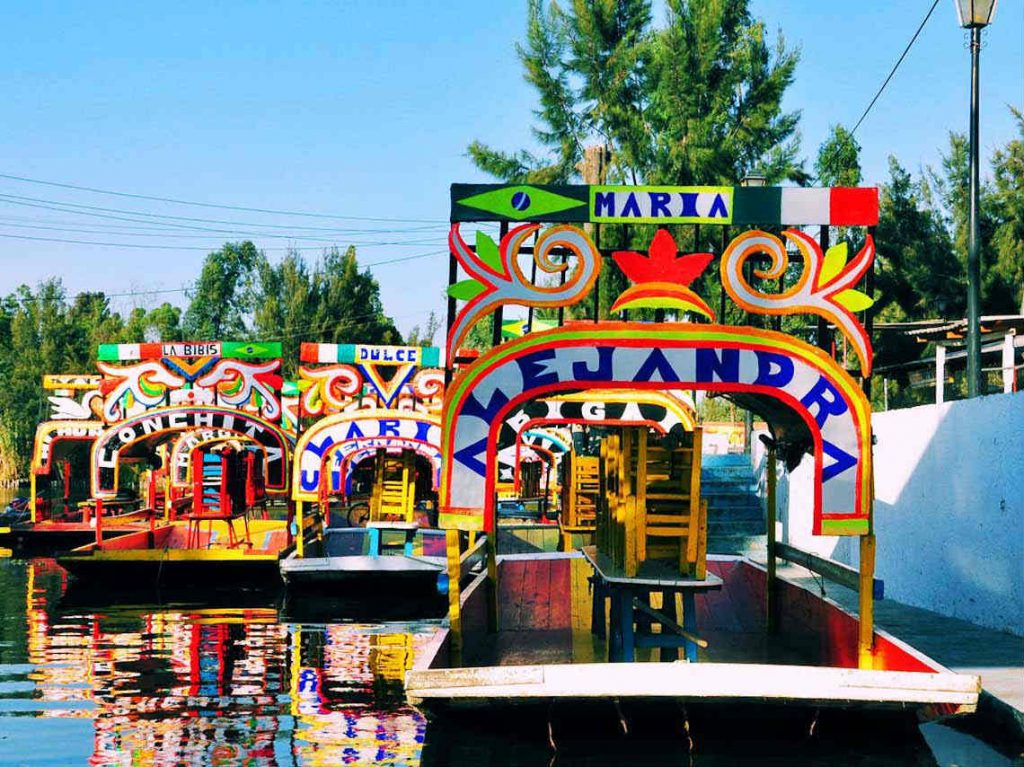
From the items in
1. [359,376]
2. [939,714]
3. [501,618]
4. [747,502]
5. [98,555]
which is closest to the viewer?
[939,714]

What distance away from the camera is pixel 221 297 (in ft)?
273

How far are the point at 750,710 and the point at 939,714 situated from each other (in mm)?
1125

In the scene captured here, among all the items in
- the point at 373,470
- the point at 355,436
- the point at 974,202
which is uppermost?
the point at 974,202

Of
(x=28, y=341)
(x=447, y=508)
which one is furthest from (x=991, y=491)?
(x=28, y=341)

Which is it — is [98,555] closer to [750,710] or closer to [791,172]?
[750,710]

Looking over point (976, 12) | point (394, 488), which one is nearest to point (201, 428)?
point (394, 488)

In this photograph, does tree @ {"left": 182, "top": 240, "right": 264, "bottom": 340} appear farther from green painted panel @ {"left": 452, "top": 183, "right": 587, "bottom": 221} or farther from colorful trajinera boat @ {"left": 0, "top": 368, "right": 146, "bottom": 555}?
green painted panel @ {"left": 452, "top": 183, "right": 587, "bottom": 221}

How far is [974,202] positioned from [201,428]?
13798 millimetres

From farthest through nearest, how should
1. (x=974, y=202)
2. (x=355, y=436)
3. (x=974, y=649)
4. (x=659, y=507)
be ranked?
(x=355, y=436)
(x=974, y=202)
(x=974, y=649)
(x=659, y=507)

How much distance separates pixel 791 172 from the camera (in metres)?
32.9

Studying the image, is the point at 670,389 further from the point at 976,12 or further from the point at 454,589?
the point at 976,12

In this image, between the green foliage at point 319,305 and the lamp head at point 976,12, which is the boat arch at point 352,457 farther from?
the green foliage at point 319,305

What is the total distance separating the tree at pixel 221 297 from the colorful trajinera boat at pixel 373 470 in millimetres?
52954

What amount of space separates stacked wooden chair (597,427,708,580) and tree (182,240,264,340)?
69.7 meters
